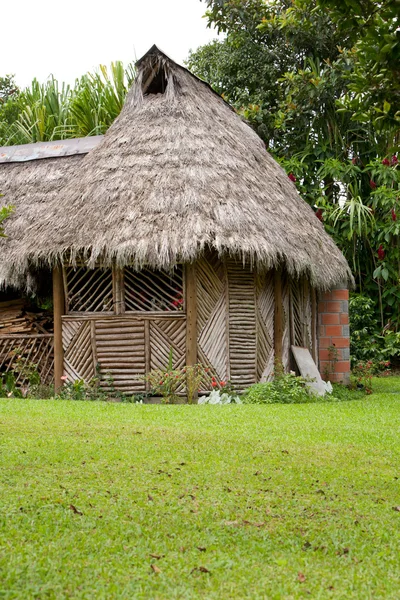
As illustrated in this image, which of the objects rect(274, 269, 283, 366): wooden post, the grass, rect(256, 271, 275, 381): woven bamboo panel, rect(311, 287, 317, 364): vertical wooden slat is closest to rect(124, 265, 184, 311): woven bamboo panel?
rect(256, 271, 275, 381): woven bamboo panel

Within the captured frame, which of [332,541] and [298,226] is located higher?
[298,226]

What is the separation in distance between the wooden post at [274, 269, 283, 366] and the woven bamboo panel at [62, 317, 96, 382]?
2784mm

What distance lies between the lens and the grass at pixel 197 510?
3816 mm

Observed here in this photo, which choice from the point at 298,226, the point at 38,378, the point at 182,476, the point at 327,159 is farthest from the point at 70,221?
the point at 327,159

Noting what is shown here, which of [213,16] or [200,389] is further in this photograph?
[213,16]

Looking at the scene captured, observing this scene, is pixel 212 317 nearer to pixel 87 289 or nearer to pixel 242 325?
pixel 242 325

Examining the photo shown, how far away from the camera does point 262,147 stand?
14.6m

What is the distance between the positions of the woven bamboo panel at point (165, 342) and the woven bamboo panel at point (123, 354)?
146 millimetres

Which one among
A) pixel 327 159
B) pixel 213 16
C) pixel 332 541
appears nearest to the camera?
pixel 332 541

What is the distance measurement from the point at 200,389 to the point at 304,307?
3.01 m

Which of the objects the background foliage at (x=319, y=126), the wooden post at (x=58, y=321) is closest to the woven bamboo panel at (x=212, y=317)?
the wooden post at (x=58, y=321)

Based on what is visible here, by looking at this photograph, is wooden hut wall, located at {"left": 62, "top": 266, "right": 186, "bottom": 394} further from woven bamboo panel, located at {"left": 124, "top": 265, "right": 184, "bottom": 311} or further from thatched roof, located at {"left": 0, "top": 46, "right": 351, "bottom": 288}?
thatched roof, located at {"left": 0, "top": 46, "right": 351, "bottom": 288}

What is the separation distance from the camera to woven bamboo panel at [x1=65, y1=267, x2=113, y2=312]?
11.8 meters

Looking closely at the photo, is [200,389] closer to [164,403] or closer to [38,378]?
[164,403]
